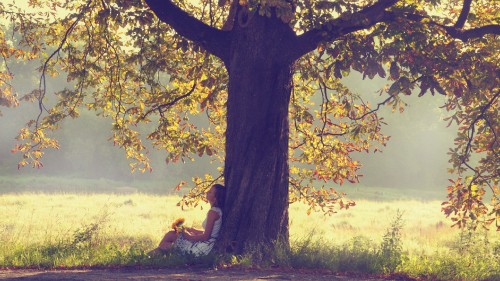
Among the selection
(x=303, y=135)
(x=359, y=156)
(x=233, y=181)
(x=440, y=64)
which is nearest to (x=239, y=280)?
(x=233, y=181)

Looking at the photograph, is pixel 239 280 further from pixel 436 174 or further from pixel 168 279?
pixel 436 174

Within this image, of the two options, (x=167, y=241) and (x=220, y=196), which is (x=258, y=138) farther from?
(x=167, y=241)

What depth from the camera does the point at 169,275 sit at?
360 inches

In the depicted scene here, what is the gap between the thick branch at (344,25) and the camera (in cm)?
1050

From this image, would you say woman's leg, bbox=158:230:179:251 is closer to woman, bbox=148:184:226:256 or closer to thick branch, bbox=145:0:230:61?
woman, bbox=148:184:226:256

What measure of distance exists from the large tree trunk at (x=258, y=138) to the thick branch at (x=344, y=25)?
311 mm

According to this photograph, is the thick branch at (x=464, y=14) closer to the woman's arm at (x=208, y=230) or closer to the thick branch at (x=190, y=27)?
the thick branch at (x=190, y=27)

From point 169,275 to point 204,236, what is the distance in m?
1.94

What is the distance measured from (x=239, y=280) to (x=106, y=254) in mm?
2815

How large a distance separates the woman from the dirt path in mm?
1010

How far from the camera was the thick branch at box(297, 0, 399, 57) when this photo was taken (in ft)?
34.4

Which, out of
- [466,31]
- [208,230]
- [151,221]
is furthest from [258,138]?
[151,221]

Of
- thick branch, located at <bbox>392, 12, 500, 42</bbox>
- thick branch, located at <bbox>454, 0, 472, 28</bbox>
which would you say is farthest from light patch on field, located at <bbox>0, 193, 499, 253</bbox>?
thick branch, located at <bbox>454, 0, 472, 28</bbox>

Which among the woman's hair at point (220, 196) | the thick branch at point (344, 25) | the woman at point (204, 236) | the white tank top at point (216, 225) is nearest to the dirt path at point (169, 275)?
the woman at point (204, 236)
